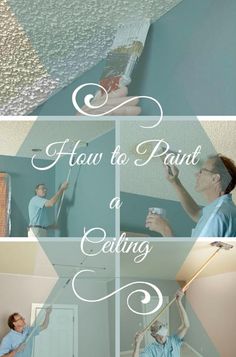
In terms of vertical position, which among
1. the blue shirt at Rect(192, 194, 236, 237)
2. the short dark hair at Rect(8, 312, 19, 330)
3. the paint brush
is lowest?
the short dark hair at Rect(8, 312, 19, 330)

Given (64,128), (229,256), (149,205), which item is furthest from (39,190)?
(229,256)

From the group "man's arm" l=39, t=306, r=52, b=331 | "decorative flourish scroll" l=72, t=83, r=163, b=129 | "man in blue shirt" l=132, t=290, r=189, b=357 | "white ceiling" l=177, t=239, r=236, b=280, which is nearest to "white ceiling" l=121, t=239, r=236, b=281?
"white ceiling" l=177, t=239, r=236, b=280

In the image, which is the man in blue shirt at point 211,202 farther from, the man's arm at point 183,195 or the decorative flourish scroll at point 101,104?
the decorative flourish scroll at point 101,104

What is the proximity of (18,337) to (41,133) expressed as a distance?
53 centimetres

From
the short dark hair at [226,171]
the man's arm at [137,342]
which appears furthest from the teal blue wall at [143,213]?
the man's arm at [137,342]

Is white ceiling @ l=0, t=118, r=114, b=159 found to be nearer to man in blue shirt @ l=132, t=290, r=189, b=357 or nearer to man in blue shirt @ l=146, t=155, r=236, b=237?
man in blue shirt @ l=146, t=155, r=236, b=237

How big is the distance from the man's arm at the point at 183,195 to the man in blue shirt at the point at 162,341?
249 millimetres

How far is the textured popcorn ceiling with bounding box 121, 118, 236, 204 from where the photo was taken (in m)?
1.71

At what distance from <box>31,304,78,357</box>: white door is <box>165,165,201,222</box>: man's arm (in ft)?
1.26

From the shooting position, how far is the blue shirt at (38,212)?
5.72 ft

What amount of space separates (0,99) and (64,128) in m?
0.20

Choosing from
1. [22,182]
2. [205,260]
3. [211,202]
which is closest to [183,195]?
[211,202]

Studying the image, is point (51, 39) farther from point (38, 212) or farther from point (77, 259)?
point (77, 259)

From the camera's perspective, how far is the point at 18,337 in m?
1.72
